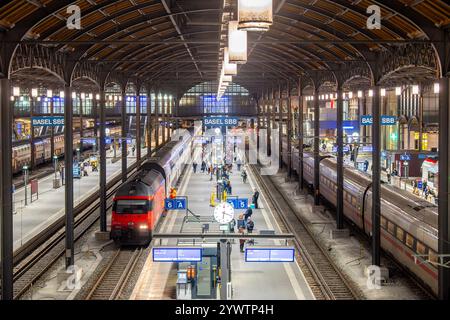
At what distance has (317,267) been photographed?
22.2 metres

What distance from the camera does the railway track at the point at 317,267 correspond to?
19081 millimetres

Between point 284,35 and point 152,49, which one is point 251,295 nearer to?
point 284,35

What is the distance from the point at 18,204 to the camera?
3741 centimetres

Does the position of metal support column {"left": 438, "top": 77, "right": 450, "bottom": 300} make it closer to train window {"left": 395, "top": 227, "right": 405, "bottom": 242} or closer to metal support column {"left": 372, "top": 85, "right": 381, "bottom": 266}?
train window {"left": 395, "top": 227, "right": 405, "bottom": 242}

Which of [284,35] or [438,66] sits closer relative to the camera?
[438,66]

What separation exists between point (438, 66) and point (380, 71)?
558 cm

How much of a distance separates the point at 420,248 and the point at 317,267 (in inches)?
198

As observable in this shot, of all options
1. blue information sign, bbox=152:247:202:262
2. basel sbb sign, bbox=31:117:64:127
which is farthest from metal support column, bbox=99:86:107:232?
blue information sign, bbox=152:247:202:262

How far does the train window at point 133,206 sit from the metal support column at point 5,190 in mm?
9100

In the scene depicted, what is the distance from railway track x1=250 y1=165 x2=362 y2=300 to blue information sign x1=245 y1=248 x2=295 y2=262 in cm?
325

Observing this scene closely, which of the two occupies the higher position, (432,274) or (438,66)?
(438,66)

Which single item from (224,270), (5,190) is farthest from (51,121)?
(224,270)
